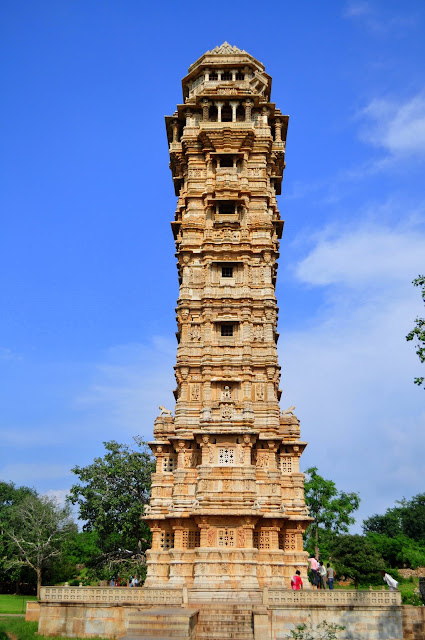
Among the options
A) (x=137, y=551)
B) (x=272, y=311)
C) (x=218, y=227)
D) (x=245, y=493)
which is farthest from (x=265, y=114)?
(x=137, y=551)

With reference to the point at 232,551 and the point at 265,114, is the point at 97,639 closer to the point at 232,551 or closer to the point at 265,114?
the point at 232,551

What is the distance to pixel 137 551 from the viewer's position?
39.1m

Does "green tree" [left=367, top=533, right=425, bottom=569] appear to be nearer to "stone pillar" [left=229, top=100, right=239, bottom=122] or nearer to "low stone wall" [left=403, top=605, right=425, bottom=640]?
"low stone wall" [left=403, top=605, right=425, bottom=640]

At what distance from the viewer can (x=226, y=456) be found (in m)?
29.2

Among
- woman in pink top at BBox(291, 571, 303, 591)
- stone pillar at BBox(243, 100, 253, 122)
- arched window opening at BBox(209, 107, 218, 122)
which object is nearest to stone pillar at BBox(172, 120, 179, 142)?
arched window opening at BBox(209, 107, 218, 122)

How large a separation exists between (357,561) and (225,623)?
21.2 meters

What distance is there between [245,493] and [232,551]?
264 cm

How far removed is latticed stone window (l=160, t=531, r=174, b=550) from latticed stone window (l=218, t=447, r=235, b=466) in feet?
14.5

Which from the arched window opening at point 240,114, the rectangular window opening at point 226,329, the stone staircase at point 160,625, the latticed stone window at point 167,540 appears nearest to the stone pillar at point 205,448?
the latticed stone window at point 167,540

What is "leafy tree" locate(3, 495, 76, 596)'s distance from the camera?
44.1 m

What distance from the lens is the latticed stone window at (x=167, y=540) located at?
2902 centimetres

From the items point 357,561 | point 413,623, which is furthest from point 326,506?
point 413,623

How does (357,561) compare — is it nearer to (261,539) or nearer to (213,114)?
(261,539)

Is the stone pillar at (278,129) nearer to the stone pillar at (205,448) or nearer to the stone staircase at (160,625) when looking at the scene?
the stone pillar at (205,448)
